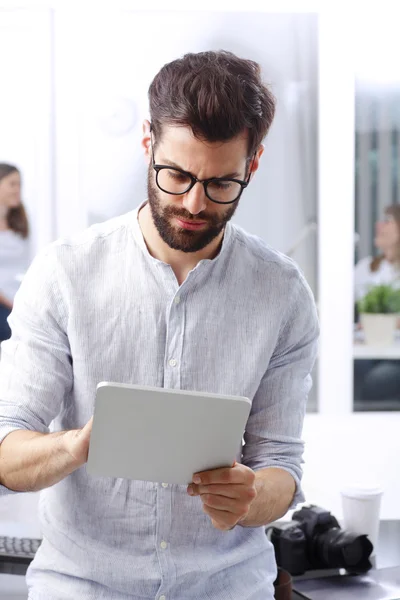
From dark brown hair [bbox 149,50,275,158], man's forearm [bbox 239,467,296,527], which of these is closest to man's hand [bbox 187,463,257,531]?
man's forearm [bbox 239,467,296,527]

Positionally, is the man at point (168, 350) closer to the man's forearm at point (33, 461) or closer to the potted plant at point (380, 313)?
the man's forearm at point (33, 461)

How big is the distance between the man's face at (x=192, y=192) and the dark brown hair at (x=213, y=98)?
2 centimetres

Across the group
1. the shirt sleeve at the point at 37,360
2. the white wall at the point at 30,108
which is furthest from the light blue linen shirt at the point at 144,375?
the white wall at the point at 30,108

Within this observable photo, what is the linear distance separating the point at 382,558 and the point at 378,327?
2.63 m

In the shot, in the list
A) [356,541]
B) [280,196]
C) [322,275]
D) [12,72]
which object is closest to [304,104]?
[280,196]

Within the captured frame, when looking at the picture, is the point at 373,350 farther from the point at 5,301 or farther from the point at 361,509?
the point at 361,509

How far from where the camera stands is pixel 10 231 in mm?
4379

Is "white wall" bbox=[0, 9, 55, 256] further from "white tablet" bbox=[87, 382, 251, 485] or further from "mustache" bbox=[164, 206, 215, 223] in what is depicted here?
"white tablet" bbox=[87, 382, 251, 485]

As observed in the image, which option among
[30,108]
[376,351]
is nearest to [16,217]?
[30,108]

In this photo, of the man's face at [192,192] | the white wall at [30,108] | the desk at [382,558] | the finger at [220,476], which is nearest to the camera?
the finger at [220,476]

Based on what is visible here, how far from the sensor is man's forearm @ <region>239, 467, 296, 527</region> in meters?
1.59

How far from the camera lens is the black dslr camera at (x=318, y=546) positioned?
1903mm

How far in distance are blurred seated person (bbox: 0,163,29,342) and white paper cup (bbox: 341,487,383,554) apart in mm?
2680

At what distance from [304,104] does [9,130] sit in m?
1.51
